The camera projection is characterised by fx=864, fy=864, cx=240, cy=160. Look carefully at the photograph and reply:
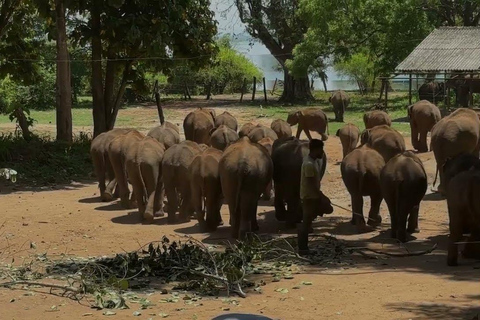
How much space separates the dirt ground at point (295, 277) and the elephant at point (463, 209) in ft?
0.98

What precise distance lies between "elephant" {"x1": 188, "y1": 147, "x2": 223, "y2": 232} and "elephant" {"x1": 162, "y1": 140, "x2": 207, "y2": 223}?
0.61 metres

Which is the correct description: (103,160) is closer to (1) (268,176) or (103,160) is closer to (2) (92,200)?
(2) (92,200)

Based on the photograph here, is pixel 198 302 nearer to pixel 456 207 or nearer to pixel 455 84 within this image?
pixel 456 207

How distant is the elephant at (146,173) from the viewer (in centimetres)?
1461

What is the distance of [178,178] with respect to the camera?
559 inches

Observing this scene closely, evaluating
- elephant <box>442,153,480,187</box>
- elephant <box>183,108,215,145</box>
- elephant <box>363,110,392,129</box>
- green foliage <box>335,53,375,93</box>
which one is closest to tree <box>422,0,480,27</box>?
green foliage <box>335,53,375,93</box>

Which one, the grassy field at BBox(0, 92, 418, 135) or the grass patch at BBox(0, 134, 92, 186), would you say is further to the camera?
the grassy field at BBox(0, 92, 418, 135)

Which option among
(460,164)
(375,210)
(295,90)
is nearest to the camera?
(460,164)

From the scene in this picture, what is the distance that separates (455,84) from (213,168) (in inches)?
1002

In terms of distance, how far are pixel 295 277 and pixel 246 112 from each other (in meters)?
30.8

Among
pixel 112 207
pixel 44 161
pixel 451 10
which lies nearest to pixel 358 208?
pixel 112 207

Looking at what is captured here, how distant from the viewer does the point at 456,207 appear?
10.3 meters

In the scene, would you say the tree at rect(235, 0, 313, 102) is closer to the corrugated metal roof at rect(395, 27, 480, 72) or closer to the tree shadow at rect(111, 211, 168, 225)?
the corrugated metal roof at rect(395, 27, 480, 72)

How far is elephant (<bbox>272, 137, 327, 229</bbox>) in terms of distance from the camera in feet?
44.0
